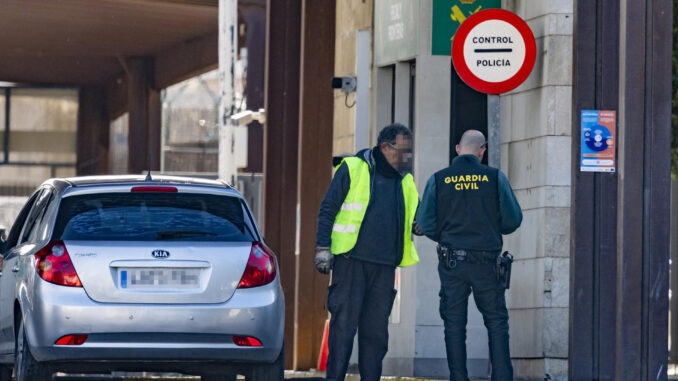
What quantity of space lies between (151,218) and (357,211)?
5.49 feet

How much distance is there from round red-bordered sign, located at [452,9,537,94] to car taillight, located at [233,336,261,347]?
2.85m

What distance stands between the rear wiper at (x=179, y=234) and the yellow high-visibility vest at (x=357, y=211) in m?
1.29

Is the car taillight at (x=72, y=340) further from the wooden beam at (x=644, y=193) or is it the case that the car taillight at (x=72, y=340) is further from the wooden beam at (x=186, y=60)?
the wooden beam at (x=186, y=60)

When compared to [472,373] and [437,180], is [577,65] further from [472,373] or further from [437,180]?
[472,373]

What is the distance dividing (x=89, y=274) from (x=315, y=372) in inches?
310

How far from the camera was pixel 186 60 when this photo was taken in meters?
37.4

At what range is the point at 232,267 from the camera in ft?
31.6

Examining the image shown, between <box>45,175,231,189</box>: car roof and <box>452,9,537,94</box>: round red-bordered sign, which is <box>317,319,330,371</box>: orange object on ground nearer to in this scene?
<box>452,9,537,94</box>: round red-bordered sign

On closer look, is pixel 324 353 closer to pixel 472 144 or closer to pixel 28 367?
pixel 472 144

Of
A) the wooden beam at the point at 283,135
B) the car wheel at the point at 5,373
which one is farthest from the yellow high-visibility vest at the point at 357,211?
the wooden beam at the point at 283,135

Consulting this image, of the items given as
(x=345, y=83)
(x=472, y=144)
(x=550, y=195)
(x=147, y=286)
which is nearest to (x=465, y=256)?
(x=472, y=144)

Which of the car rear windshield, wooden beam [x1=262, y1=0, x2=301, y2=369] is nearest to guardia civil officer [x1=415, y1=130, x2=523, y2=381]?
the car rear windshield

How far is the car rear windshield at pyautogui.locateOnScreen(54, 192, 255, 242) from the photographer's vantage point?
963 cm

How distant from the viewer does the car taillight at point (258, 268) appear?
9.68 metres
